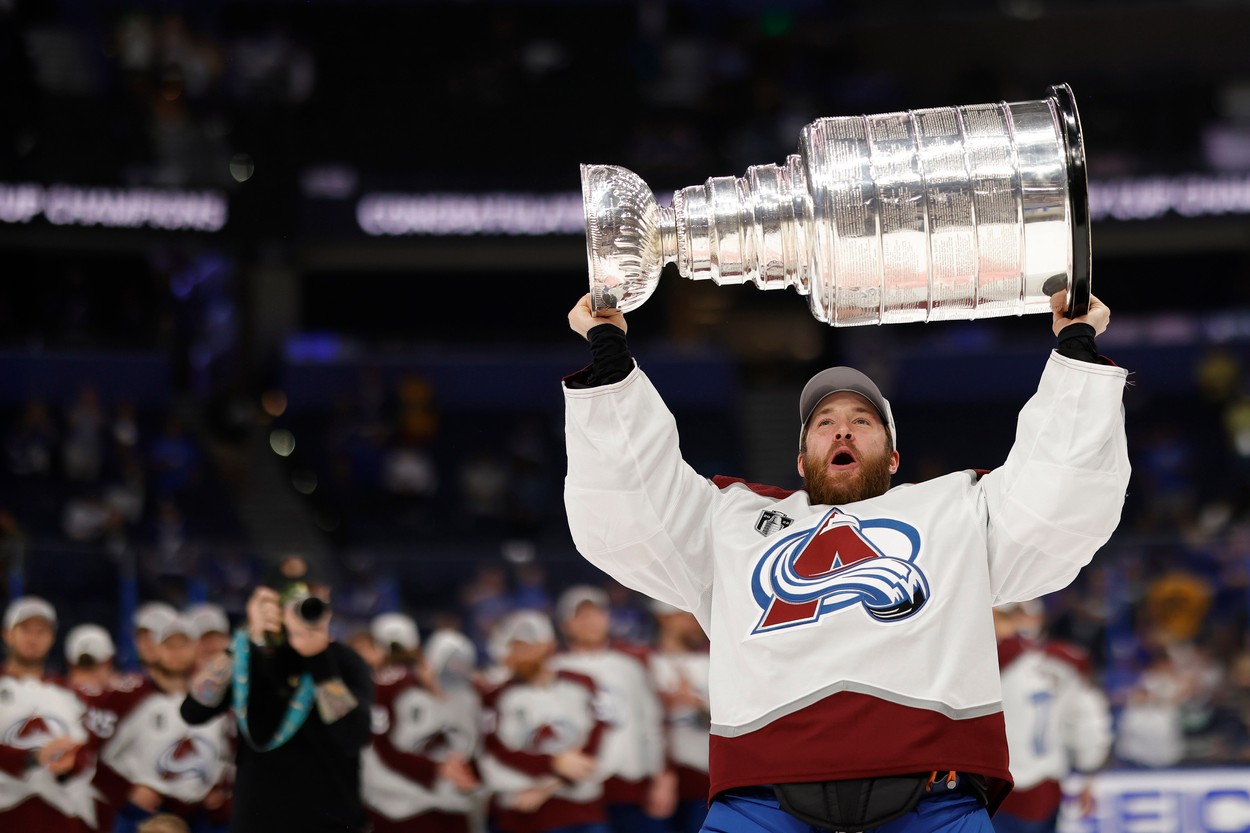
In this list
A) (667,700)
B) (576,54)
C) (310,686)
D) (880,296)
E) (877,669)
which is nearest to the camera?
(877,669)

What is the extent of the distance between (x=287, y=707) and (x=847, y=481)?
8.19 feet

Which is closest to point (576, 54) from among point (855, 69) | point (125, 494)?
point (855, 69)

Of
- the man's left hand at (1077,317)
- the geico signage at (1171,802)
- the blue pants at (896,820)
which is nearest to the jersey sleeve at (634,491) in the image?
the blue pants at (896,820)

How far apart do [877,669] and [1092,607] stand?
6633 millimetres

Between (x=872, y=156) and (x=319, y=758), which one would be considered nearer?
(x=872, y=156)

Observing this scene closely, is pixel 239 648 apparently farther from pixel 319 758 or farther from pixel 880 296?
pixel 880 296

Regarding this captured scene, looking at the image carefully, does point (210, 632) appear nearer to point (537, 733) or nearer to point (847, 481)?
point (537, 733)

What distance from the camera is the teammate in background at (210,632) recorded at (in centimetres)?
713

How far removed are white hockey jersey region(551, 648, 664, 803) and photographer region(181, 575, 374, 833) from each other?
2.41m

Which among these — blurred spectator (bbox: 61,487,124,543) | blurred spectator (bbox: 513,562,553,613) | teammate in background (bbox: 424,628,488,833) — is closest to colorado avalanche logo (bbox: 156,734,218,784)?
teammate in background (bbox: 424,628,488,833)

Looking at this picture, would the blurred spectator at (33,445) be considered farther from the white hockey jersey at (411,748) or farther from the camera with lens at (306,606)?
the camera with lens at (306,606)

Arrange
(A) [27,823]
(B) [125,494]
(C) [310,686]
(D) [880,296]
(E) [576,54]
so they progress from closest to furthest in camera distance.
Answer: (D) [880,296] → (C) [310,686] → (A) [27,823] → (B) [125,494] → (E) [576,54]

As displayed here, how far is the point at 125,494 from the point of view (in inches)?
552

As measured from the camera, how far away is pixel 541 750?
7.22 meters
